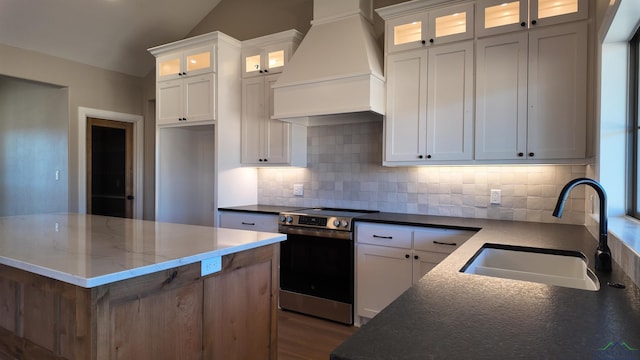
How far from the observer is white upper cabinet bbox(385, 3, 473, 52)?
294 centimetres

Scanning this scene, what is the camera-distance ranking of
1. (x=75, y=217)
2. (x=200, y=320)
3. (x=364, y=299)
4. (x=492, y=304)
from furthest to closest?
(x=364, y=299) → (x=75, y=217) → (x=200, y=320) → (x=492, y=304)

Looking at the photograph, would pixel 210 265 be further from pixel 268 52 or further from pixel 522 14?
pixel 268 52

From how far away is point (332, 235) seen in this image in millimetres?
3195

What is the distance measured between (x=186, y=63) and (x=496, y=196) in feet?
11.0

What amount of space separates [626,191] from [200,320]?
225 cm

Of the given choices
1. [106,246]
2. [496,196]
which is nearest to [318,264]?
[496,196]

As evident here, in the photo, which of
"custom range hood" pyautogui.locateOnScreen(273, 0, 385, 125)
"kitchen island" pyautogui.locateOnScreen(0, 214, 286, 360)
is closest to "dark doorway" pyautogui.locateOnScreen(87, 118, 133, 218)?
"custom range hood" pyautogui.locateOnScreen(273, 0, 385, 125)

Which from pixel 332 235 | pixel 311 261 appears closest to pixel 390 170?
pixel 332 235

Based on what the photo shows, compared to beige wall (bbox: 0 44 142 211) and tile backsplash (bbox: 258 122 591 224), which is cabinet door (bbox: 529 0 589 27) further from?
beige wall (bbox: 0 44 142 211)

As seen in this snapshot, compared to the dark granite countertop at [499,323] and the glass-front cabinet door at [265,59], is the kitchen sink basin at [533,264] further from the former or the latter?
the glass-front cabinet door at [265,59]

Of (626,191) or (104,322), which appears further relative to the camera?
(626,191)

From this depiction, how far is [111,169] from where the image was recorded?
5.34m

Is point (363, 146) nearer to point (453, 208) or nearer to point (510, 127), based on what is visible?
point (453, 208)

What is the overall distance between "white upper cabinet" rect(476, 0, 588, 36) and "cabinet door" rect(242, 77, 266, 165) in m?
2.13
